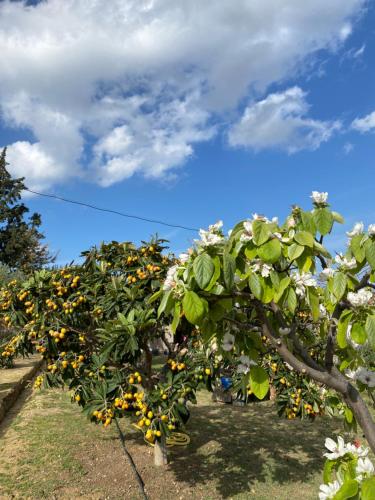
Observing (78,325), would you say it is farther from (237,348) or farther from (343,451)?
(343,451)

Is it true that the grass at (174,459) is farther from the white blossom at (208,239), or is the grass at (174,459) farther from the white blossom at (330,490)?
the white blossom at (208,239)

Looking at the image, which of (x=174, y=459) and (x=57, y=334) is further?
(x=174, y=459)

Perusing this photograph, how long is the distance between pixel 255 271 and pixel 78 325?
12.7 feet

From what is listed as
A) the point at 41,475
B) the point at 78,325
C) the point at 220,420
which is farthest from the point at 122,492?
the point at 220,420

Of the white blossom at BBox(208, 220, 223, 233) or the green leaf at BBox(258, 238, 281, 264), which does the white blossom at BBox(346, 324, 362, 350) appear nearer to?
the green leaf at BBox(258, 238, 281, 264)

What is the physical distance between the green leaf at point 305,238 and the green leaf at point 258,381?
636 mm

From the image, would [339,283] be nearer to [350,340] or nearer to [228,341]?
[350,340]

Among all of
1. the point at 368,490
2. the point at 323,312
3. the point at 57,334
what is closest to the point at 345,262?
the point at 323,312

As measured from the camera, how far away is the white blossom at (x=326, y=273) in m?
1.86

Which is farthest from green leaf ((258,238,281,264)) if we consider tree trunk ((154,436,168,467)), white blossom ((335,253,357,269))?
tree trunk ((154,436,168,467))

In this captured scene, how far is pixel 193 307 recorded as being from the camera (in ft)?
5.32

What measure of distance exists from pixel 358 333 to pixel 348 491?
0.59 meters

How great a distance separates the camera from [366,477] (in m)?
1.41

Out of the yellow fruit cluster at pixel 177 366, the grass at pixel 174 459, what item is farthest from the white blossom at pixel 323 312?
the grass at pixel 174 459
